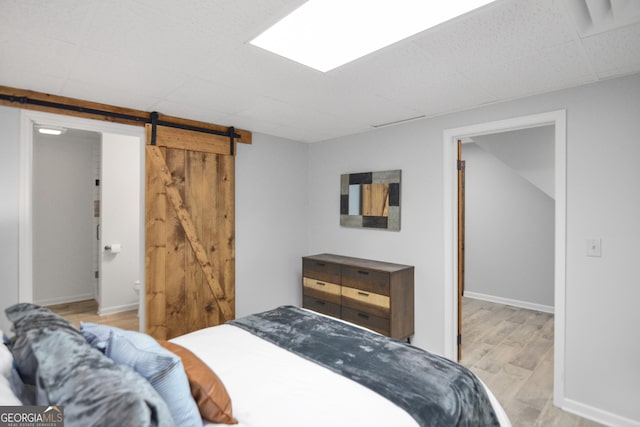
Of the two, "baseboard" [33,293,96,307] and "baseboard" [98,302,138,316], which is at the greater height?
"baseboard" [33,293,96,307]

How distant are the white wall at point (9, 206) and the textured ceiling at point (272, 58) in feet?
1.07

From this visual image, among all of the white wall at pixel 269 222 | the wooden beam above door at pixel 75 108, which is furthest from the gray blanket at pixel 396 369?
the wooden beam above door at pixel 75 108

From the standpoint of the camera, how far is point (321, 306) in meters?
3.88

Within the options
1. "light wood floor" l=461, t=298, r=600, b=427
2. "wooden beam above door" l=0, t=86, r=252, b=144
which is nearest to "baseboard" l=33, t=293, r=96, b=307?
"wooden beam above door" l=0, t=86, r=252, b=144

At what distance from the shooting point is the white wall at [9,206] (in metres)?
2.51

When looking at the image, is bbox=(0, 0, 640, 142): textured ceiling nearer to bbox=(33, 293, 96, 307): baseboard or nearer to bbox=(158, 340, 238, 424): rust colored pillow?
bbox=(158, 340, 238, 424): rust colored pillow

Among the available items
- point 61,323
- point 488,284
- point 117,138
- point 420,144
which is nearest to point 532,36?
point 420,144

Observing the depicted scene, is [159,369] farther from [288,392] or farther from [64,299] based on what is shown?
[64,299]

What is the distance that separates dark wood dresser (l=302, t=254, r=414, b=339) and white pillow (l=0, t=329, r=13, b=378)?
8.84 ft

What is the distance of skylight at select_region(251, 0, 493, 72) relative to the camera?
1.56m

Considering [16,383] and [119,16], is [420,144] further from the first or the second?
[16,383]

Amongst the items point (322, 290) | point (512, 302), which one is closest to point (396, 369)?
point (322, 290)

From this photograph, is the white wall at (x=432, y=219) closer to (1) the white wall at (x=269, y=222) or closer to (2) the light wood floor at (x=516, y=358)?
(1) the white wall at (x=269, y=222)

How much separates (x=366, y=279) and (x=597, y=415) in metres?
1.99
